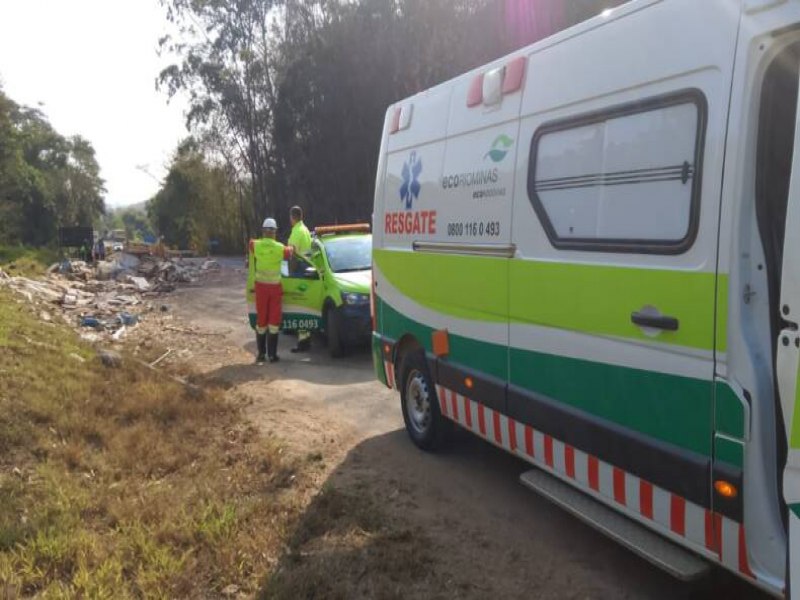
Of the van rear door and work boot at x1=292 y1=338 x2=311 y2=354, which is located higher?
the van rear door

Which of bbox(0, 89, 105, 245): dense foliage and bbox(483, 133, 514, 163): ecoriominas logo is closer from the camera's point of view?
bbox(483, 133, 514, 163): ecoriominas logo

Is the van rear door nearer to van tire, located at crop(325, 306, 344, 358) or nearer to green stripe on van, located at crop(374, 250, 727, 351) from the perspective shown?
green stripe on van, located at crop(374, 250, 727, 351)

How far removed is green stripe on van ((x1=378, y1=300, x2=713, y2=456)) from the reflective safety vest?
5513mm

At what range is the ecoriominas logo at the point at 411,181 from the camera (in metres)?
5.64

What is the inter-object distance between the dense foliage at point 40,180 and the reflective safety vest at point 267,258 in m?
34.6

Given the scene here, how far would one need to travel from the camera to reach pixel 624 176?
11.2 ft

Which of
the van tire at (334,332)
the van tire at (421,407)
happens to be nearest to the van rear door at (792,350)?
the van tire at (421,407)

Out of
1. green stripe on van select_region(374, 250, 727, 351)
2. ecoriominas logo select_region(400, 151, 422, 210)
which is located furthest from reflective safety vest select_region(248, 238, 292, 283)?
green stripe on van select_region(374, 250, 727, 351)

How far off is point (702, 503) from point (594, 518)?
2.65ft

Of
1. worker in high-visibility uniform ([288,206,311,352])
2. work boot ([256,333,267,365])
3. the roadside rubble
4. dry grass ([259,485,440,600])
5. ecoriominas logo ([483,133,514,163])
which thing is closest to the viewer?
dry grass ([259,485,440,600])

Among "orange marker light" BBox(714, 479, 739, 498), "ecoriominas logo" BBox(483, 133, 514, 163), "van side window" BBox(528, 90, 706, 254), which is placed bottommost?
"orange marker light" BBox(714, 479, 739, 498)

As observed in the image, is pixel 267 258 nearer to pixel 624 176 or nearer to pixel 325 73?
pixel 624 176

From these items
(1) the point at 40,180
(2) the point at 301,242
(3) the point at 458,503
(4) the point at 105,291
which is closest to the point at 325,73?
(4) the point at 105,291

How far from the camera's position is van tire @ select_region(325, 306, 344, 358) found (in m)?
9.98
